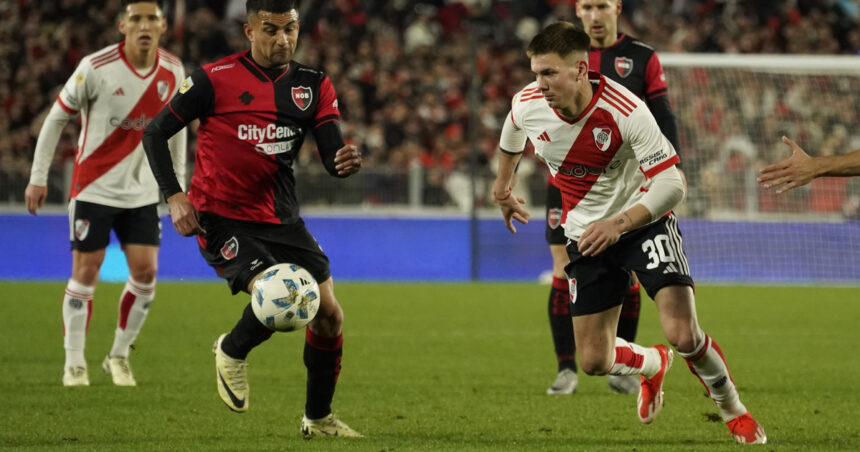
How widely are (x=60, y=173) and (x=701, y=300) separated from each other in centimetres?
838

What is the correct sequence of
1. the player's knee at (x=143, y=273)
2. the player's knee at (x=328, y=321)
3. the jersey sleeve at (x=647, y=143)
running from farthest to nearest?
1. the player's knee at (x=143, y=273)
2. the player's knee at (x=328, y=321)
3. the jersey sleeve at (x=647, y=143)

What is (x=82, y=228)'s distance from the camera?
7789mm

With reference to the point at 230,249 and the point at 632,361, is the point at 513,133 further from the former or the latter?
the point at 230,249

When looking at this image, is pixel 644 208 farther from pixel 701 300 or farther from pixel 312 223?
pixel 312 223

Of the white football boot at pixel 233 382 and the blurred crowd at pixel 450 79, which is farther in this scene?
the blurred crowd at pixel 450 79

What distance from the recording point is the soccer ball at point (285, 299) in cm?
536

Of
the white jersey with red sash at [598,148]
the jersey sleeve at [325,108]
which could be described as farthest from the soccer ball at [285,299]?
the white jersey with red sash at [598,148]

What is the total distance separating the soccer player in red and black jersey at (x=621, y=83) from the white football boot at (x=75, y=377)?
2.94 m

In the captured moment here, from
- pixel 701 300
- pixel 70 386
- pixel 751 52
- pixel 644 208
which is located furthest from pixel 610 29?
pixel 751 52

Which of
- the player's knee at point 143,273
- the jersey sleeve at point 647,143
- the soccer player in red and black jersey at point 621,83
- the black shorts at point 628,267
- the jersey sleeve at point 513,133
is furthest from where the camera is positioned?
the player's knee at point 143,273

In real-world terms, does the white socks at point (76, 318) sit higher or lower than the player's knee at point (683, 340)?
lower

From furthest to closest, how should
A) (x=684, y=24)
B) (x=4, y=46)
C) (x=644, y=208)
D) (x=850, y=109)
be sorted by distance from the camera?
(x=684, y=24), (x=4, y=46), (x=850, y=109), (x=644, y=208)

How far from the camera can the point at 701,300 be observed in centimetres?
1450

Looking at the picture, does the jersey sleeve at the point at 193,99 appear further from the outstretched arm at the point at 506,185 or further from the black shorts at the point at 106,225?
the black shorts at the point at 106,225
